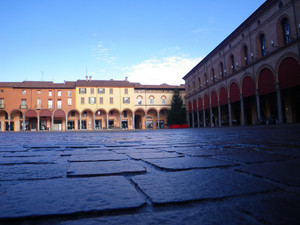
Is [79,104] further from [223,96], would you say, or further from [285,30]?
[285,30]

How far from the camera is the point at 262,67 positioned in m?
20.5

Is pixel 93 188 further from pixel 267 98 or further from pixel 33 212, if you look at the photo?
pixel 267 98

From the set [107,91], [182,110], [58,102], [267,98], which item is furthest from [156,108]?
[267,98]

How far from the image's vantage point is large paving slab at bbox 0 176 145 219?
31.6 inches

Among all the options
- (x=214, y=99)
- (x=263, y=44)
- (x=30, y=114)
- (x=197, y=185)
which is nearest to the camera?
(x=197, y=185)

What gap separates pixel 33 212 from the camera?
780 millimetres

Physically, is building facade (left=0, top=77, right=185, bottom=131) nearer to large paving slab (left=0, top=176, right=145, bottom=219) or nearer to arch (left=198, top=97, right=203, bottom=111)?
arch (left=198, top=97, right=203, bottom=111)

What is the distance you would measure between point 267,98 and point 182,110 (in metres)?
21.1

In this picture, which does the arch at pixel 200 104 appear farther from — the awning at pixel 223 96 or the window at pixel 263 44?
the window at pixel 263 44

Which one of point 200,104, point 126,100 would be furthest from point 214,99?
point 126,100

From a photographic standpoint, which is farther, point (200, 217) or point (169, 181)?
point (169, 181)

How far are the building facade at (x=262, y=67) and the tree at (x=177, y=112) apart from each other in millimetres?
10596

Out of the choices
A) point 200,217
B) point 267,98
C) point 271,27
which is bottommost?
point 200,217

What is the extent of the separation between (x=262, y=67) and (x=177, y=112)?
961 inches
